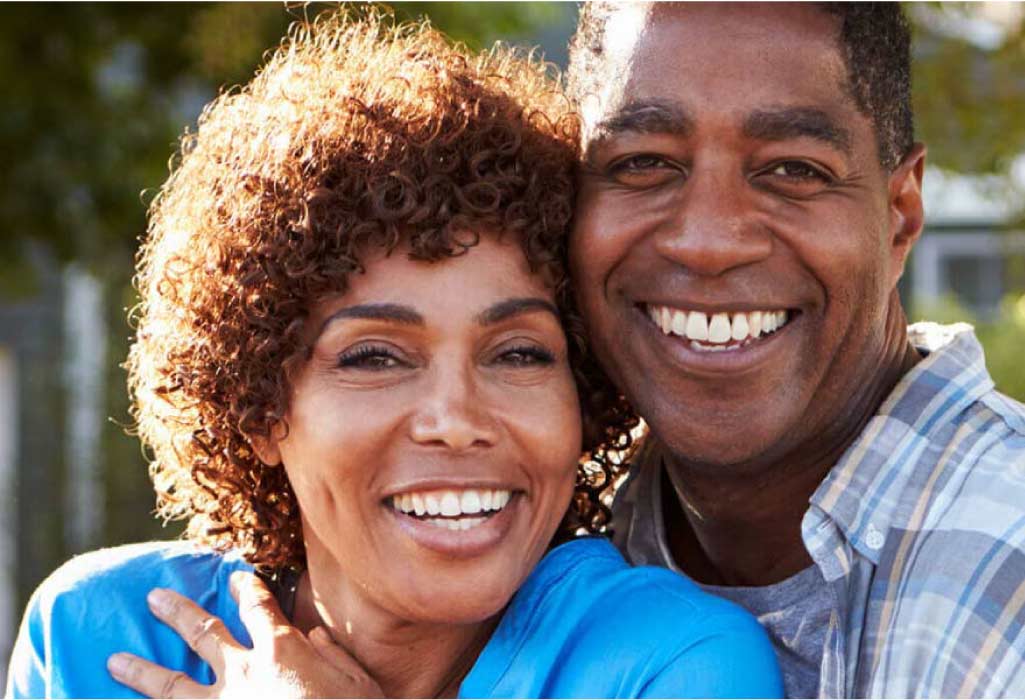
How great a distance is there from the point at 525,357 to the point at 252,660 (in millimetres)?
827

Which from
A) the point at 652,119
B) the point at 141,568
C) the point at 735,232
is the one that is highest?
the point at 652,119

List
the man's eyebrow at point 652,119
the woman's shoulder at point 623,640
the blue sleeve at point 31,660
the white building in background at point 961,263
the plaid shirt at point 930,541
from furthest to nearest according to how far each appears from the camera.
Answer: the white building in background at point 961,263 → the blue sleeve at point 31,660 → the man's eyebrow at point 652,119 → the woman's shoulder at point 623,640 → the plaid shirt at point 930,541

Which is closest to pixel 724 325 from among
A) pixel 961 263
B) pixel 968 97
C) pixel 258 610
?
pixel 258 610

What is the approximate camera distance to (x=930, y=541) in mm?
2721

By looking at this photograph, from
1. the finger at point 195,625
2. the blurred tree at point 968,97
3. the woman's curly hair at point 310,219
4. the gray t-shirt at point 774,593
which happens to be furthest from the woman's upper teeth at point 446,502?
the blurred tree at point 968,97

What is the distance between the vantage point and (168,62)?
7.55m

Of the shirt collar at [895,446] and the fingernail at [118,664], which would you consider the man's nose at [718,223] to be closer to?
the shirt collar at [895,446]

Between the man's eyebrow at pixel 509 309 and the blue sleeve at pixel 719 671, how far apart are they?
68cm

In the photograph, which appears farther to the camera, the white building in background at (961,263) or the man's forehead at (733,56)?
the white building in background at (961,263)

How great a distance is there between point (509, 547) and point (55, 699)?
1069 mm

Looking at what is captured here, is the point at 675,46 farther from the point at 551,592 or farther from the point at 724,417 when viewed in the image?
the point at 551,592

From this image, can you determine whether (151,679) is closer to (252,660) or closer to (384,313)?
(252,660)

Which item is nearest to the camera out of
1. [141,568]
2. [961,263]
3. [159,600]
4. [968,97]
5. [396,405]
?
[396,405]

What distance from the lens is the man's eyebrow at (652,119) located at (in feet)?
9.54
